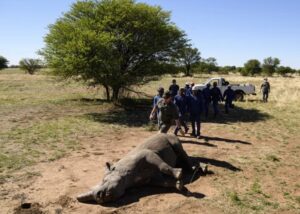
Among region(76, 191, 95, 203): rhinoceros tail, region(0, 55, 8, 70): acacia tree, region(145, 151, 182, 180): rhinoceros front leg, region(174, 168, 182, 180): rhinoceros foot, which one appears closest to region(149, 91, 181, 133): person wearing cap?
region(145, 151, 182, 180): rhinoceros front leg

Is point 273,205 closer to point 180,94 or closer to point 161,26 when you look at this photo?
point 180,94

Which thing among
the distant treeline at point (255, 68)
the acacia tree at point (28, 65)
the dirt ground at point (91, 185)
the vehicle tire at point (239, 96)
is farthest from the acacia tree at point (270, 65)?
the dirt ground at point (91, 185)

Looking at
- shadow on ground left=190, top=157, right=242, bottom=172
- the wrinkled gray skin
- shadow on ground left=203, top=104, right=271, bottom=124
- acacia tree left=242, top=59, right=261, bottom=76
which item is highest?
acacia tree left=242, top=59, right=261, bottom=76

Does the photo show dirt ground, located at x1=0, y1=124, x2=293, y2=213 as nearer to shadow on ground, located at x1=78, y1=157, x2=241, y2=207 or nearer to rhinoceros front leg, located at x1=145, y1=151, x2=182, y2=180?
shadow on ground, located at x1=78, y1=157, x2=241, y2=207

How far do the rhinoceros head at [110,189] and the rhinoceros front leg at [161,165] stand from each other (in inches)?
33.2

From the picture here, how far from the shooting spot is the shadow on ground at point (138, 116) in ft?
58.5

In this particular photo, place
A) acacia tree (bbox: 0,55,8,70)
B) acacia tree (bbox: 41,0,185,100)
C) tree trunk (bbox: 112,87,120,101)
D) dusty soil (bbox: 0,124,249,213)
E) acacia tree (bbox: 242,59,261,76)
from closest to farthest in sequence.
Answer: dusty soil (bbox: 0,124,249,213) < acacia tree (bbox: 41,0,185,100) < tree trunk (bbox: 112,87,120,101) < acacia tree (bbox: 0,55,8,70) < acacia tree (bbox: 242,59,261,76)

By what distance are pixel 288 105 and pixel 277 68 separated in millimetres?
72395

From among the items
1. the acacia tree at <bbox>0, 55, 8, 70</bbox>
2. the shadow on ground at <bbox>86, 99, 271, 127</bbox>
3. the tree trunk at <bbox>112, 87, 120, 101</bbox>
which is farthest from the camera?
the acacia tree at <bbox>0, 55, 8, 70</bbox>

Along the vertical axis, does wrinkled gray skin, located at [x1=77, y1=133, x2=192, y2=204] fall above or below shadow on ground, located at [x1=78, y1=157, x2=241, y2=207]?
above

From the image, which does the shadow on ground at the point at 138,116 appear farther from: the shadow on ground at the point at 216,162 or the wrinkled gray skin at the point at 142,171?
the wrinkled gray skin at the point at 142,171

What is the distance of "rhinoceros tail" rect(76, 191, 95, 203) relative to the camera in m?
7.35

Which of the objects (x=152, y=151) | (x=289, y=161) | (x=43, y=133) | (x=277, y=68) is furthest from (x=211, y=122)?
(x=277, y=68)

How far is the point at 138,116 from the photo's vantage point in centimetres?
1928
